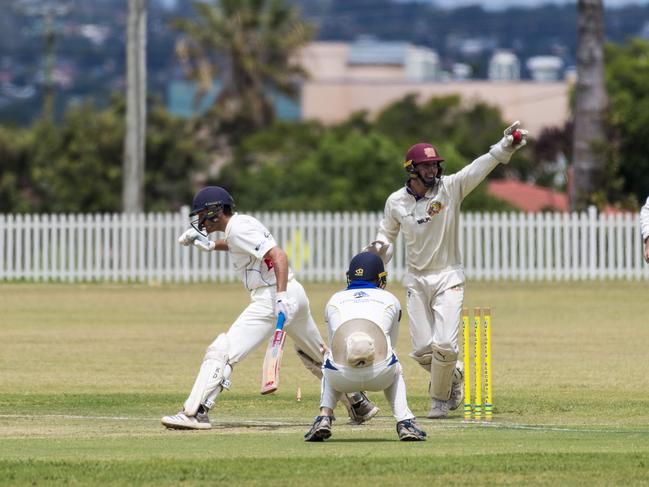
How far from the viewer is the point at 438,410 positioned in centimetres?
1418

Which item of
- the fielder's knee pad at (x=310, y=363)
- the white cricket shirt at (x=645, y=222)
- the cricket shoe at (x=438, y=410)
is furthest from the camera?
the white cricket shirt at (x=645, y=222)

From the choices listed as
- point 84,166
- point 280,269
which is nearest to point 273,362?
point 280,269

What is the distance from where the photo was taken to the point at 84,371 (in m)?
19.1

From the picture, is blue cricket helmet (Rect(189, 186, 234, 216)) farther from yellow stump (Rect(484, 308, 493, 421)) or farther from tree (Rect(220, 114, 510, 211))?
tree (Rect(220, 114, 510, 211))

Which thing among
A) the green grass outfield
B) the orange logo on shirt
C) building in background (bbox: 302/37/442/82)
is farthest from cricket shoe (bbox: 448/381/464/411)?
building in background (bbox: 302/37/442/82)

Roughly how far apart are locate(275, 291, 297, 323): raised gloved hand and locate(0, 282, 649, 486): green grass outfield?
871 millimetres

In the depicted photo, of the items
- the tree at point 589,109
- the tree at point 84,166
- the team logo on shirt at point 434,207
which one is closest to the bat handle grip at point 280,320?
the team logo on shirt at point 434,207

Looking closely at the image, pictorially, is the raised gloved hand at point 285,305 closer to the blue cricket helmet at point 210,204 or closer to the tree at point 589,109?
the blue cricket helmet at point 210,204

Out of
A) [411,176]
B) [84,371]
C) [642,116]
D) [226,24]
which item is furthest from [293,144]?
[411,176]

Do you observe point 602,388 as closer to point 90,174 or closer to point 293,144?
point 90,174

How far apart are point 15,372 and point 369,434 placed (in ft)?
23.7

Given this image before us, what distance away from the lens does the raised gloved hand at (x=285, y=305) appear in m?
13.0

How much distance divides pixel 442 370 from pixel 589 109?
25747mm

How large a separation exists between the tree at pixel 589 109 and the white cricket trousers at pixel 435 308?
24989 millimetres
